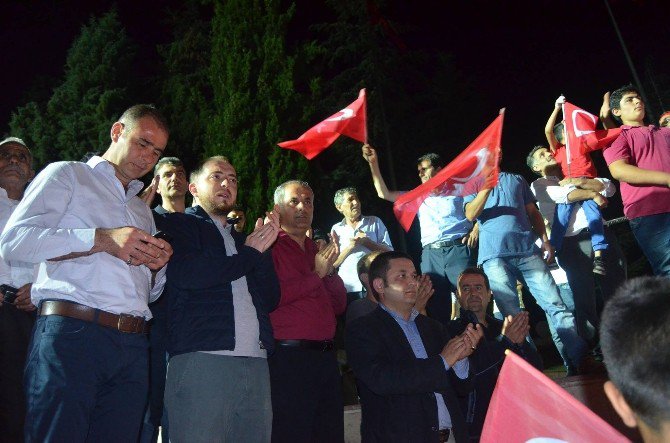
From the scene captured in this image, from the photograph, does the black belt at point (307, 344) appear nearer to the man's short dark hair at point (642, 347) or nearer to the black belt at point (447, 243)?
the black belt at point (447, 243)

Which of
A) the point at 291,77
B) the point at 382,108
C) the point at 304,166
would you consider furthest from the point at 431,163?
the point at 382,108

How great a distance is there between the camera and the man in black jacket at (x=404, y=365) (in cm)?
397

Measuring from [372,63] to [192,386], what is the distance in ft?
65.2

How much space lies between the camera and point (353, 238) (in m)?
6.90

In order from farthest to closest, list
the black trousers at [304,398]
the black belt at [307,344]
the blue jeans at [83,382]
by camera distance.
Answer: the black belt at [307,344] < the black trousers at [304,398] < the blue jeans at [83,382]

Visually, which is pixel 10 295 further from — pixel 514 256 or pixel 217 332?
pixel 514 256

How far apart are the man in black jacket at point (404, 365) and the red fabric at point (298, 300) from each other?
22 centimetres

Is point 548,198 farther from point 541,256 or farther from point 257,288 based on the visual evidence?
point 257,288

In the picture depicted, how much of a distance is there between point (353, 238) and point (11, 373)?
12.3ft

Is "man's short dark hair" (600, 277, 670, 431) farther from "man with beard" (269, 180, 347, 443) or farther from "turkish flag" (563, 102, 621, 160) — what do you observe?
"turkish flag" (563, 102, 621, 160)

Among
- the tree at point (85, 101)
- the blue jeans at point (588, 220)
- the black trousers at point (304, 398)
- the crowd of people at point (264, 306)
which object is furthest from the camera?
the tree at point (85, 101)

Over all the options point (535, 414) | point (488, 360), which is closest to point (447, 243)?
point (488, 360)

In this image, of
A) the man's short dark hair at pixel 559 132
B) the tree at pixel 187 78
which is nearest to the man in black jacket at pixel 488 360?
the man's short dark hair at pixel 559 132

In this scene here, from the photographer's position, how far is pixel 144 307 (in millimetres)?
3129
